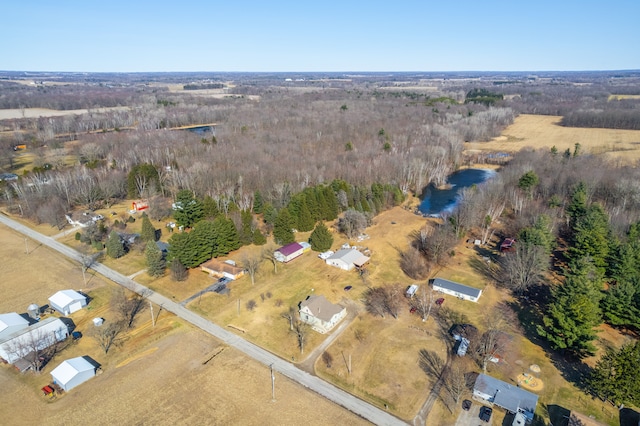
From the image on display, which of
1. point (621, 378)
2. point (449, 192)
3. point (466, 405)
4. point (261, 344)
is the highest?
point (621, 378)

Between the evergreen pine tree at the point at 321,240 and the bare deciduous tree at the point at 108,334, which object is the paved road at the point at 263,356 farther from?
the evergreen pine tree at the point at 321,240

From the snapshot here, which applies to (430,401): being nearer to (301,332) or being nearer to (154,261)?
(301,332)

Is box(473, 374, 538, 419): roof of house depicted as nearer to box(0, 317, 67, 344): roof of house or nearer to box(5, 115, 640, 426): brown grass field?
box(5, 115, 640, 426): brown grass field

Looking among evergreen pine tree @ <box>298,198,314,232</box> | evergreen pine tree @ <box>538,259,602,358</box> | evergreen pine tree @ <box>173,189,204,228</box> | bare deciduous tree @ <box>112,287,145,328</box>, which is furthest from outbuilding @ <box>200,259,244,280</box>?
evergreen pine tree @ <box>538,259,602,358</box>

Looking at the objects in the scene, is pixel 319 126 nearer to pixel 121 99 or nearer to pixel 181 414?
pixel 181 414

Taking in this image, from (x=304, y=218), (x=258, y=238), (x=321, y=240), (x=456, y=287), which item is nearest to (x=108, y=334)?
(x=258, y=238)

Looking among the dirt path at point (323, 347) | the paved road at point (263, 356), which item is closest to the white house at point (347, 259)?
the dirt path at point (323, 347)
